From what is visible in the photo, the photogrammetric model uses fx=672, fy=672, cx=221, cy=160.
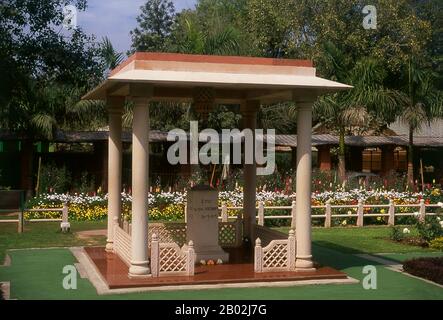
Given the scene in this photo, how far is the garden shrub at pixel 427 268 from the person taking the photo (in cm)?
1247

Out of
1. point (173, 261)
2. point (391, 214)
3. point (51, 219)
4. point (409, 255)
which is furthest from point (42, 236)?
point (391, 214)

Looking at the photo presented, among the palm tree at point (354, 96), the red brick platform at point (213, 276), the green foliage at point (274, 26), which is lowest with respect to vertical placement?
the red brick platform at point (213, 276)

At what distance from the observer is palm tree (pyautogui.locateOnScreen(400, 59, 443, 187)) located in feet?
93.3

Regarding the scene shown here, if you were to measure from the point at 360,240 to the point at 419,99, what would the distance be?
1192cm

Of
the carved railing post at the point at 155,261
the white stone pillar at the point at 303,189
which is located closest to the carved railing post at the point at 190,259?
the carved railing post at the point at 155,261

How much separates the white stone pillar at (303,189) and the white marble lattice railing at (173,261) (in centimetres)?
206

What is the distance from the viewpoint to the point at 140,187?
11828 mm

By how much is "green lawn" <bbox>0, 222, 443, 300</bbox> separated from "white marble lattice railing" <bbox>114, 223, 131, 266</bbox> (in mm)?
1069

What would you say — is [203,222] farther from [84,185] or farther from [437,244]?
[84,185]

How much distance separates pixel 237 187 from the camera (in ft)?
82.9

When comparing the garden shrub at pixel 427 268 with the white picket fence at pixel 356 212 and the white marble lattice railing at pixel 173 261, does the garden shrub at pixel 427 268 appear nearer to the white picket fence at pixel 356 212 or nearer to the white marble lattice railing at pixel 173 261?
the white marble lattice railing at pixel 173 261

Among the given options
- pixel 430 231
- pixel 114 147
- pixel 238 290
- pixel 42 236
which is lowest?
pixel 238 290

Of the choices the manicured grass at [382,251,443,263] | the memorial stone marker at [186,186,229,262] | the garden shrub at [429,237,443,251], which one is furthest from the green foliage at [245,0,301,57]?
the memorial stone marker at [186,186,229,262]
